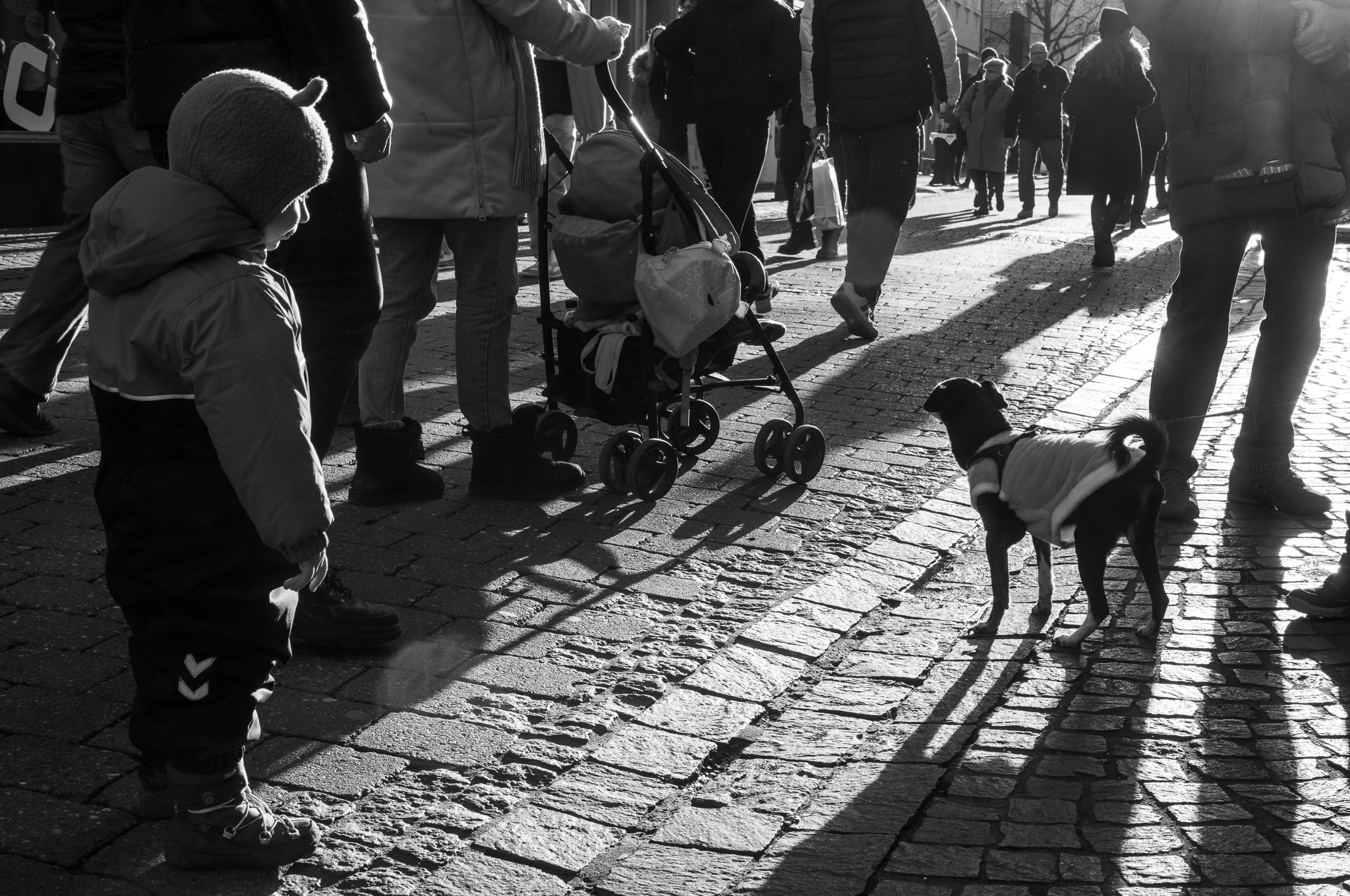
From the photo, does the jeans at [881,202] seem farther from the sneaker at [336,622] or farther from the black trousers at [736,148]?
the sneaker at [336,622]

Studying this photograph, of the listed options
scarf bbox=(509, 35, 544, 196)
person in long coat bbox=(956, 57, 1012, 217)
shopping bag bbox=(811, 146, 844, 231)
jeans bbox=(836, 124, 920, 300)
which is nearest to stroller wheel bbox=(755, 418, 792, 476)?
scarf bbox=(509, 35, 544, 196)

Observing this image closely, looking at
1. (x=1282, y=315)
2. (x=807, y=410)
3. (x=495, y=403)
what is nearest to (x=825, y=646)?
(x=495, y=403)

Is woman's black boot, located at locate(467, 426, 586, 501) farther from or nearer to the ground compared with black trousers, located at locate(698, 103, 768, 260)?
nearer to the ground

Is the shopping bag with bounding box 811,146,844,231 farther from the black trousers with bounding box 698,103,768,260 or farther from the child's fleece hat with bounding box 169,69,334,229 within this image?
the child's fleece hat with bounding box 169,69,334,229

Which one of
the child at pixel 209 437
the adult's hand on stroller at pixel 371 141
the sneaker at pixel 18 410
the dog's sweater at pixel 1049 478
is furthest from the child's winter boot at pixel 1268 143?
the sneaker at pixel 18 410

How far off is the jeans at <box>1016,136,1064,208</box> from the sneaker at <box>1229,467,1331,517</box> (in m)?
13.9

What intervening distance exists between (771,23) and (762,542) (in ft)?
18.7

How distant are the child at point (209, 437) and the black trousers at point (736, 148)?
7.06 m

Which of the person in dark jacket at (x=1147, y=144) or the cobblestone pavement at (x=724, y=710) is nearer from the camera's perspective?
the cobblestone pavement at (x=724, y=710)

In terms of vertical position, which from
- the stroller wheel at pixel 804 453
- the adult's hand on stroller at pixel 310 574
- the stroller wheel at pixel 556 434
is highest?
the adult's hand on stroller at pixel 310 574

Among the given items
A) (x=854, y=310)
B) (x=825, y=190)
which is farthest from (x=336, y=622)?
(x=825, y=190)

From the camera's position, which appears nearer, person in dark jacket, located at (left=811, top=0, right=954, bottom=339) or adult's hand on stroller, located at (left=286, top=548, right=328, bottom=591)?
adult's hand on stroller, located at (left=286, top=548, right=328, bottom=591)

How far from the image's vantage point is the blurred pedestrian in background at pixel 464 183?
16.1 feet

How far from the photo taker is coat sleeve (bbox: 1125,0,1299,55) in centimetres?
512
